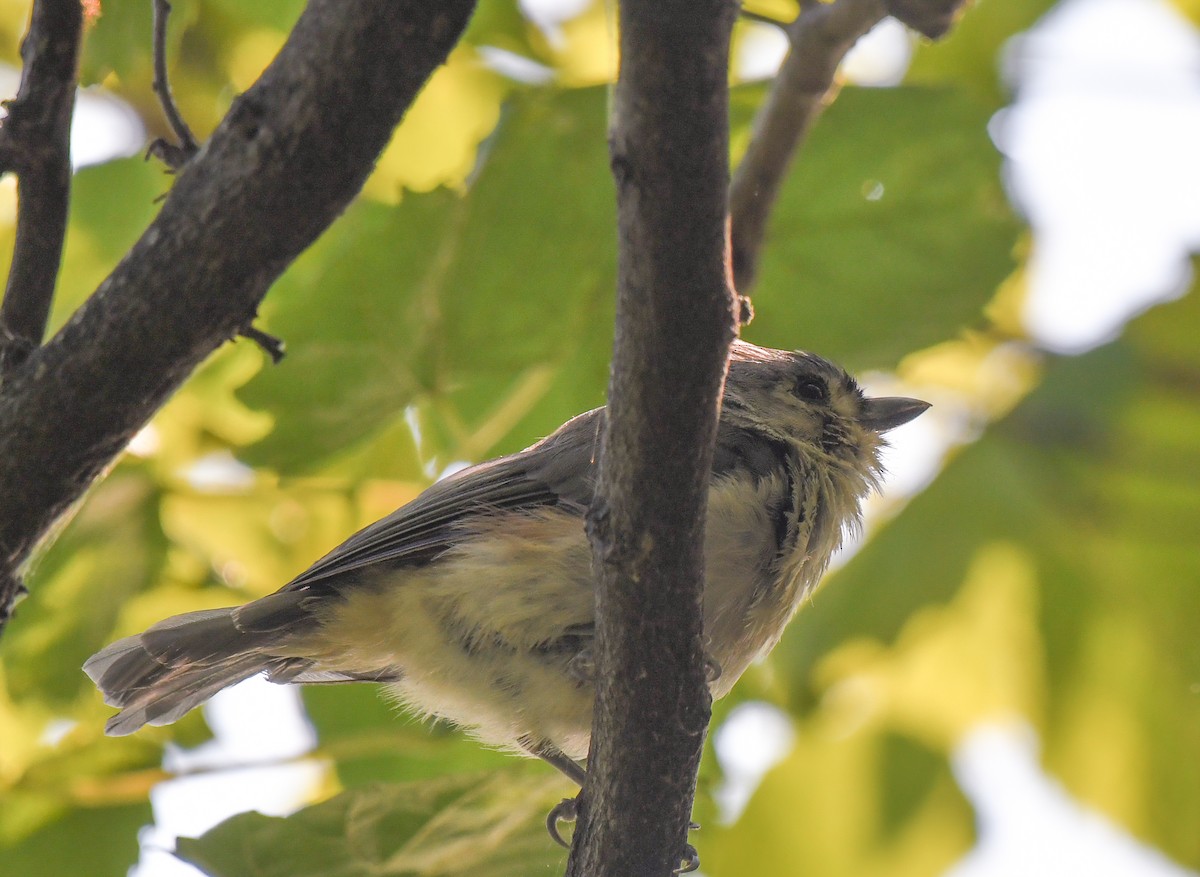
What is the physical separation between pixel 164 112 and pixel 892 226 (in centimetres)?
214

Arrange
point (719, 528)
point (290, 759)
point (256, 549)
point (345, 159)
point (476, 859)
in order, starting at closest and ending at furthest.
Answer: point (345, 159)
point (719, 528)
point (476, 859)
point (290, 759)
point (256, 549)

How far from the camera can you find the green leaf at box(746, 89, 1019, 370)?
385 cm

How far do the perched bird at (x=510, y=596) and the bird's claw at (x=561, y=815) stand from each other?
0.17 meters

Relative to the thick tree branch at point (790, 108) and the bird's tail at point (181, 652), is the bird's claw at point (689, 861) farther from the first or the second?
the thick tree branch at point (790, 108)

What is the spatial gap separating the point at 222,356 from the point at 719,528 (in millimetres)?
1832

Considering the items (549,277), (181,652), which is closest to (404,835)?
(181,652)

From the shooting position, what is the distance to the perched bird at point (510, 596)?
9.96ft

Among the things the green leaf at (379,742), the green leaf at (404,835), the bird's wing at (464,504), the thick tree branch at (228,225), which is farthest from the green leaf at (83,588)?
the thick tree branch at (228,225)

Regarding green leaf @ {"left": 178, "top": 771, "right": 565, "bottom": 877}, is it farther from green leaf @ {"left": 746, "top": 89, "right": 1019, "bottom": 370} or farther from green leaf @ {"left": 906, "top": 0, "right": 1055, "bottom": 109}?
green leaf @ {"left": 906, "top": 0, "right": 1055, "bottom": 109}

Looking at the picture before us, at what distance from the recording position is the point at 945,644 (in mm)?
4012

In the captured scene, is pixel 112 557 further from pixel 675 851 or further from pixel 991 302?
pixel 991 302

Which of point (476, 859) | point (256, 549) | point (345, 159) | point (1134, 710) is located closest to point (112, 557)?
point (256, 549)

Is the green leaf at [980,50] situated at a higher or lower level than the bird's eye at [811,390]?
higher

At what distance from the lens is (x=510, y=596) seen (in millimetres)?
3051
